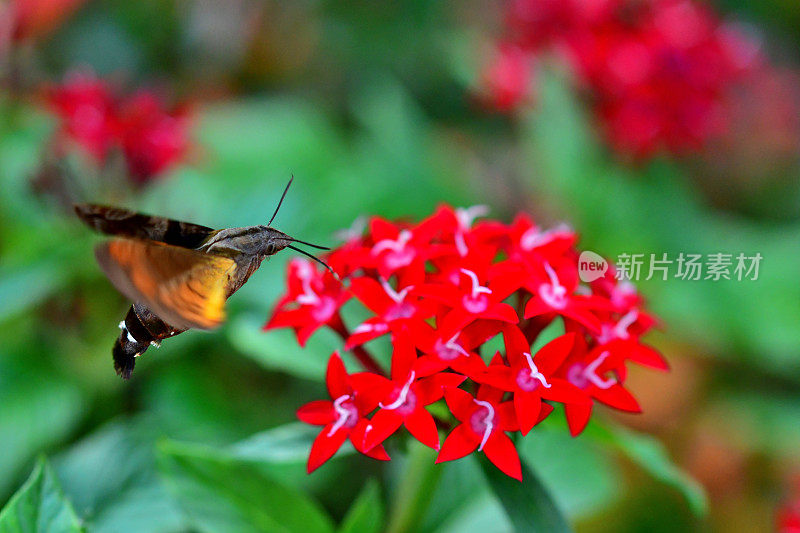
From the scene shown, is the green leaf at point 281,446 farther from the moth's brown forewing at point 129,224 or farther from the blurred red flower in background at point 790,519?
the blurred red flower in background at point 790,519

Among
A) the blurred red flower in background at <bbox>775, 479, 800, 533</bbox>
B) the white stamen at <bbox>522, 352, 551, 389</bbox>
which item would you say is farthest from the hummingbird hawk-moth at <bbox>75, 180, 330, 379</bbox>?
the blurred red flower in background at <bbox>775, 479, 800, 533</bbox>

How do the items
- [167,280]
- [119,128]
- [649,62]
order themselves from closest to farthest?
[167,280] < [119,128] < [649,62]

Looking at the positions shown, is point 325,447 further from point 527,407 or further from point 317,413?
point 527,407

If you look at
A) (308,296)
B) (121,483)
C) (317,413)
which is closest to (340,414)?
(317,413)

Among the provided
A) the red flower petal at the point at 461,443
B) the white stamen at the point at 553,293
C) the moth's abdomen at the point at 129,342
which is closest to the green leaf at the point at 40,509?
the moth's abdomen at the point at 129,342

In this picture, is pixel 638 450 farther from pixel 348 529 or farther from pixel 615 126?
pixel 615 126

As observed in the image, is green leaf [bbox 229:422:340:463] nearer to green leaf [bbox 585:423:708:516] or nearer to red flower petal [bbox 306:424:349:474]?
red flower petal [bbox 306:424:349:474]
